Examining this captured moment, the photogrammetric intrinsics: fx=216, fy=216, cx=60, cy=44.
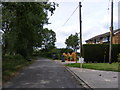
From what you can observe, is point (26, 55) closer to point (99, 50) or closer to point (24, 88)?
point (99, 50)

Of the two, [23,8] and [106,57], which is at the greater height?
[23,8]

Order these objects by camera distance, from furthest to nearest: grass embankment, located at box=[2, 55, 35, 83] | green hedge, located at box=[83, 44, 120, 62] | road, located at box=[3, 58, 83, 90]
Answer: green hedge, located at box=[83, 44, 120, 62]
grass embankment, located at box=[2, 55, 35, 83]
road, located at box=[3, 58, 83, 90]

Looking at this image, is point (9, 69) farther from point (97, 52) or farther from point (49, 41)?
point (49, 41)

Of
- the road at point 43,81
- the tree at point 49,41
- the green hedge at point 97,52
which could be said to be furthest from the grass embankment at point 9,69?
the tree at point 49,41

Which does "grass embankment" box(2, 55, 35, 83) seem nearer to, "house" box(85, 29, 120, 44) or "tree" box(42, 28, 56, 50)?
"house" box(85, 29, 120, 44)

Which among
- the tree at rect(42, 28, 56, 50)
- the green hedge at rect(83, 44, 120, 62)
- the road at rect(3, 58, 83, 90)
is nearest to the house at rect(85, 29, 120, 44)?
the green hedge at rect(83, 44, 120, 62)

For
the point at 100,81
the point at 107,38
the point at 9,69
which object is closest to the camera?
the point at 100,81

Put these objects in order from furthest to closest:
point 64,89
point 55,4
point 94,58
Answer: point 94,58 → point 55,4 → point 64,89

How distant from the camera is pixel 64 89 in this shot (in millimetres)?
9820

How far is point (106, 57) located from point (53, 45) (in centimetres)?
7144

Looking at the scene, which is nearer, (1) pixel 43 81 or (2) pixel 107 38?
(1) pixel 43 81

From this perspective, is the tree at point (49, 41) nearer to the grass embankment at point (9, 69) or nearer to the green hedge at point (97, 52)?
the green hedge at point (97, 52)

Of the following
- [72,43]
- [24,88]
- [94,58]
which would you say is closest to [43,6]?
[24,88]

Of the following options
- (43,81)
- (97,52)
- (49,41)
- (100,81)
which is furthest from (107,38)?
(43,81)
